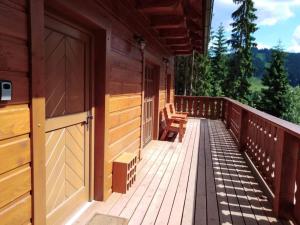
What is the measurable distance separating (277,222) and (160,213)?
1077 millimetres

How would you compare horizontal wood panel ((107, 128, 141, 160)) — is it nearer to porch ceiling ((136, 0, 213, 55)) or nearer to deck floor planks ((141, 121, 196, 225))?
deck floor planks ((141, 121, 196, 225))

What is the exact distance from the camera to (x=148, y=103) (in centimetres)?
551

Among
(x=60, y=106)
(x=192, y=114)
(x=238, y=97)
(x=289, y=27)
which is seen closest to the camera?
(x=60, y=106)

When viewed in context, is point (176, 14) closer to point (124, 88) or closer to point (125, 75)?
point (125, 75)

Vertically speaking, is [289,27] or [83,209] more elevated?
[289,27]

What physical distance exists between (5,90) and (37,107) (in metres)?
Result: 0.27

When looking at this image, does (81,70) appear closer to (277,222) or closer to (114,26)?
(114,26)

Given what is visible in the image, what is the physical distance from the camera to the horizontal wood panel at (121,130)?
2888 mm

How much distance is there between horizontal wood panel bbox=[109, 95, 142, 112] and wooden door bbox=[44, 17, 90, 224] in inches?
13.5

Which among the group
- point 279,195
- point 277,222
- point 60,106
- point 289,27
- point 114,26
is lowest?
point 277,222

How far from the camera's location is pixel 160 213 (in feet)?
8.42

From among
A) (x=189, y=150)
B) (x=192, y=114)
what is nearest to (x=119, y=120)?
(x=189, y=150)

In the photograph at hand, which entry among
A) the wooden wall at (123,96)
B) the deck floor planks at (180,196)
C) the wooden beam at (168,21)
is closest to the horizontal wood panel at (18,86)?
the wooden wall at (123,96)

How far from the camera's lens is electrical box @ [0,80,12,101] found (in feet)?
4.35
